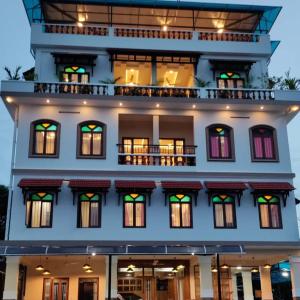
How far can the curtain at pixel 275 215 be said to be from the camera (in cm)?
1772

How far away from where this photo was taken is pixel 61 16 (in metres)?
21.2

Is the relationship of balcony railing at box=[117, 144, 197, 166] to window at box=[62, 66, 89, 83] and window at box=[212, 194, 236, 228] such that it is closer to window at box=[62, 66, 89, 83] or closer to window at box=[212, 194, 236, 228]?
window at box=[212, 194, 236, 228]

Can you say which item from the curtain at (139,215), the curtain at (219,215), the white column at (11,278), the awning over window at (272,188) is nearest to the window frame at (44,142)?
the curtain at (139,215)

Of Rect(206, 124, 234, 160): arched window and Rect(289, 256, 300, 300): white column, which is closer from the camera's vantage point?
Rect(289, 256, 300, 300): white column

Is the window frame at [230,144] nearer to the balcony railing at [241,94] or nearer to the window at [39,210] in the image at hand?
the balcony railing at [241,94]

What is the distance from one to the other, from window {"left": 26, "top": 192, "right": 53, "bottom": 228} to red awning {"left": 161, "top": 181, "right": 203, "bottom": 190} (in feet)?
13.4

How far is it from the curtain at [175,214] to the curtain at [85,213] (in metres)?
3.02

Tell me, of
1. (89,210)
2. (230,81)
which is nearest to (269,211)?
(230,81)

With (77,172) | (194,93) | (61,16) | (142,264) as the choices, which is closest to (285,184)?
(194,93)

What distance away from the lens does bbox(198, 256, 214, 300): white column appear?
Answer: 16.7 meters

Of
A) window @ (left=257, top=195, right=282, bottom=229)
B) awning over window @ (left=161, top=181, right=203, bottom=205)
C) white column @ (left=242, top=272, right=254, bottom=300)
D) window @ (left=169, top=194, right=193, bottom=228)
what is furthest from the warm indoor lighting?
white column @ (left=242, top=272, right=254, bottom=300)

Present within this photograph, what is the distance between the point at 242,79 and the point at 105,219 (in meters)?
8.31

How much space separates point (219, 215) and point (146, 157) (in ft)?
11.3

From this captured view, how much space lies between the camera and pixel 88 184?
17.0 meters
